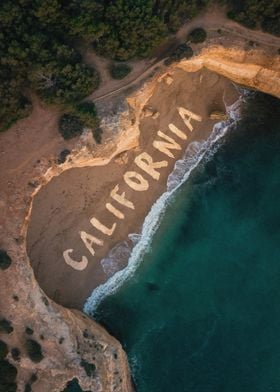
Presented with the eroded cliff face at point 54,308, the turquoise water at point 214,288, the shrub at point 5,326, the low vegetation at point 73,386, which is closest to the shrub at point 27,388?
the eroded cliff face at point 54,308

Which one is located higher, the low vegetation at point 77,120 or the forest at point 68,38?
the forest at point 68,38

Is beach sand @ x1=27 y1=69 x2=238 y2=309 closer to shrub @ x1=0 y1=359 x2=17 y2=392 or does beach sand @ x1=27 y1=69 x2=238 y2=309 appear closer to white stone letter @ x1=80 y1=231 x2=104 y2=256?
white stone letter @ x1=80 y1=231 x2=104 y2=256

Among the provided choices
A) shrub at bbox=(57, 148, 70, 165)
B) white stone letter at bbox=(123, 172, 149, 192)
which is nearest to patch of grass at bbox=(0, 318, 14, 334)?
shrub at bbox=(57, 148, 70, 165)

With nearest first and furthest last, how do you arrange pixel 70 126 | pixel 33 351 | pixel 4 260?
pixel 4 260, pixel 33 351, pixel 70 126

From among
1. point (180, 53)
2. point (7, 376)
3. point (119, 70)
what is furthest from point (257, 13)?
point (7, 376)

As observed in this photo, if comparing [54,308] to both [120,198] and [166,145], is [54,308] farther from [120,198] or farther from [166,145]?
[166,145]

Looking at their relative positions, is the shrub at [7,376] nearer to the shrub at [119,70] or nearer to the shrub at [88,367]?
the shrub at [88,367]

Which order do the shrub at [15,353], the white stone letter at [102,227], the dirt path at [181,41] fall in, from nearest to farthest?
the shrub at [15,353] < the dirt path at [181,41] < the white stone letter at [102,227]
